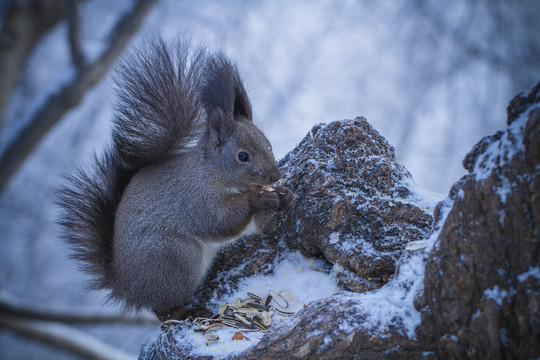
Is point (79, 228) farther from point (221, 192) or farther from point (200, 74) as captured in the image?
point (200, 74)

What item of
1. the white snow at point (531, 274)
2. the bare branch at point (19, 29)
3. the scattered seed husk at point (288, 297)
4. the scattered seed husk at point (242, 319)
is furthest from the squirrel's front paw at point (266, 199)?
the bare branch at point (19, 29)

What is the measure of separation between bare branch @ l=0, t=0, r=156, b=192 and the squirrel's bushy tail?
41cm

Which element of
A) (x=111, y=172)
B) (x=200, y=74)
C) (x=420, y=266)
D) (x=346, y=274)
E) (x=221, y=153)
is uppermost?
(x=200, y=74)

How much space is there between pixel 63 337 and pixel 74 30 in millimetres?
3490

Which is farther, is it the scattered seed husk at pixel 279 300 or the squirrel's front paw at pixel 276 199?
the squirrel's front paw at pixel 276 199

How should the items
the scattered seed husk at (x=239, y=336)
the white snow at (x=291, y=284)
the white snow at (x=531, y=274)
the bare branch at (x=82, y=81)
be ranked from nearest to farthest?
the white snow at (x=531, y=274), the scattered seed husk at (x=239, y=336), the white snow at (x=291, y=284), the bare branch at (x=82, y=81)

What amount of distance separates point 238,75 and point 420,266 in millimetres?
1337

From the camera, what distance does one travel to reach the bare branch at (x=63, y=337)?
4.12 meters

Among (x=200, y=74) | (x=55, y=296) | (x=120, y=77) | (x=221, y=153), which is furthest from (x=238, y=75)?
(x=55, y=296)

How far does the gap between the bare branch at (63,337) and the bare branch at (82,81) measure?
2.43 m

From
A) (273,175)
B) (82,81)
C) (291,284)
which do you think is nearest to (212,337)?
(291,284)

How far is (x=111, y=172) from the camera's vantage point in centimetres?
213

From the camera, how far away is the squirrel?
6.31ft

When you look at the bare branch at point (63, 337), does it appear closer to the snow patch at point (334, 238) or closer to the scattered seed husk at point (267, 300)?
the scattered seed husk at point (267, 300)
